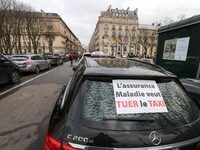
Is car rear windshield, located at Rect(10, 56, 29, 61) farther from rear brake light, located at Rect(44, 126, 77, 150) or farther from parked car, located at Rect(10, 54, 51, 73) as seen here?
rear brake light, located at Rect(44, 126, 77, 150)

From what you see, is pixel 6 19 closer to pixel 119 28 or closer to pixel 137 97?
pixel 137 97

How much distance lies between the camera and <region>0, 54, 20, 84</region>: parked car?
6952 millimetres

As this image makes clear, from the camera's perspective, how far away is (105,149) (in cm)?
125

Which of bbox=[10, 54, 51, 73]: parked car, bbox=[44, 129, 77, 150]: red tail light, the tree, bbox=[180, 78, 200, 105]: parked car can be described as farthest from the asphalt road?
the tree

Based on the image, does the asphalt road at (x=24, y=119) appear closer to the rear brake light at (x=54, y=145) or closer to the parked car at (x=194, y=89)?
the rear brake light at (x=54, y=145)

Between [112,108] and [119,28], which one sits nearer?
[112,108]

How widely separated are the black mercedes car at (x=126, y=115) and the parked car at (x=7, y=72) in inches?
266

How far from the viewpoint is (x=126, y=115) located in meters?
1.46

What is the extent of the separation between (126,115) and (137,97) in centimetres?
26

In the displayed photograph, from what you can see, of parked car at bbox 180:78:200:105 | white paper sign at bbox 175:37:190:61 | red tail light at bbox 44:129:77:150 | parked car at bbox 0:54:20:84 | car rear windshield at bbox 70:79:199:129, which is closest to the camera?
red tail light at bbox 44:129:77:150

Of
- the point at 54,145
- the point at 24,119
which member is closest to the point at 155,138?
the point at 54,145

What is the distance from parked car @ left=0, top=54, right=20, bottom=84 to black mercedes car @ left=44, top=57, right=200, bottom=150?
22.1ft

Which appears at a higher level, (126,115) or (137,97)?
(137,97)

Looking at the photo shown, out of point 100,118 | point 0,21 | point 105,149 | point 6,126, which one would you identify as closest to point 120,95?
point 100,118
